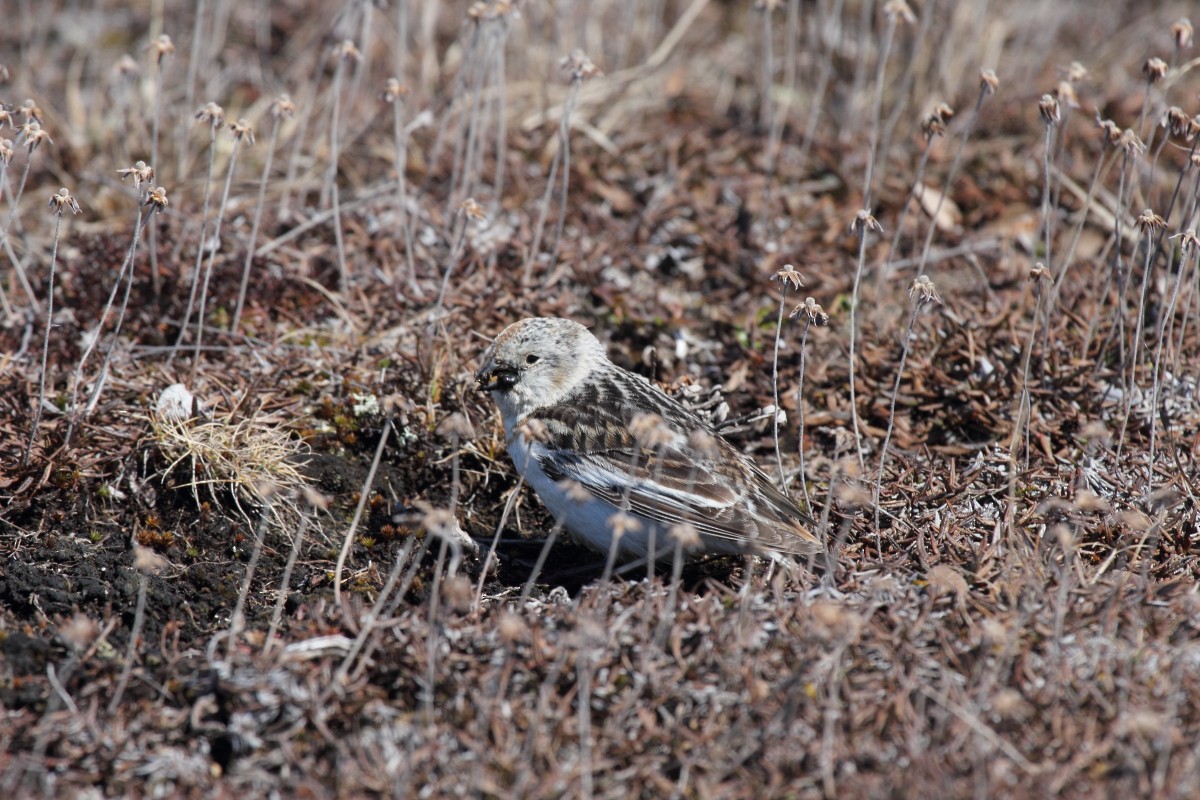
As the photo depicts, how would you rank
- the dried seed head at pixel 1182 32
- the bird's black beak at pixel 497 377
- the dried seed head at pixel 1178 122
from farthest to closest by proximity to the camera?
the bird's black beak at pixel 497 377, the dried seed head at pixel 1182 32, the dried seed head at pixel 1178 122

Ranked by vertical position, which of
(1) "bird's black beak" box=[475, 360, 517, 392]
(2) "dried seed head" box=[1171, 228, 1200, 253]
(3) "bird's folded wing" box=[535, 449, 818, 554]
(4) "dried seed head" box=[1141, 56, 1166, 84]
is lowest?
(3) "bird's folded wing" box=[535, 449, 818, 554]

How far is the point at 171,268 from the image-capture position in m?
6.39

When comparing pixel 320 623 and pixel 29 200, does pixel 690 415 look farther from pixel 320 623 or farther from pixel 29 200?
pixel 29 200

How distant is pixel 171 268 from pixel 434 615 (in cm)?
343

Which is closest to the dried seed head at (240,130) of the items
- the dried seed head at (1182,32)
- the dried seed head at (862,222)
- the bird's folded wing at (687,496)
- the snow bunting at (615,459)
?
the snow bunting at (615,459)

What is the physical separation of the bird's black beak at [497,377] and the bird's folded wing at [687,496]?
1.57 feet

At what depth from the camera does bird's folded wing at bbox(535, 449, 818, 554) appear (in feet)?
15.2

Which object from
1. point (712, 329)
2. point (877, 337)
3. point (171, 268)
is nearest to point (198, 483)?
point (171, 268)

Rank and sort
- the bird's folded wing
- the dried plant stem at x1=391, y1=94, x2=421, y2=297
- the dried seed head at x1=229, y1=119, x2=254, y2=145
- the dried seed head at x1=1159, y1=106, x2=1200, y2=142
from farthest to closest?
the dried plant stem at x1=391, y1=94, x2=421, y2=297
the dried seed head at x1=229, y1=119, x2=254, y2=145
the dried seed head at x1=1159, y1=106, x2=1200, y2=142
the bird's folded wing

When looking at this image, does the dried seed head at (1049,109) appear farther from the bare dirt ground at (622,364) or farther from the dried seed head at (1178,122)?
the dried seed head at (1178,122)

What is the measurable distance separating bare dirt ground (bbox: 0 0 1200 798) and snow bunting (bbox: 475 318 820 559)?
8.1 inches

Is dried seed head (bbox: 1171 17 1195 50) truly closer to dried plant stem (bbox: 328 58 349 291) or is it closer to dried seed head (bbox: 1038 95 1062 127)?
dried seed head (bbox: 1038 95 1062 127)

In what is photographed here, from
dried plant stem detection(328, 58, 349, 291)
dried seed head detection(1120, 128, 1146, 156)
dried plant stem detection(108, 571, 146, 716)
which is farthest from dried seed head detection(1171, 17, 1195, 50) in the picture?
dried plant stem detection(108, 571, 146, 716)

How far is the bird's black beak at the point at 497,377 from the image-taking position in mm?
5355
